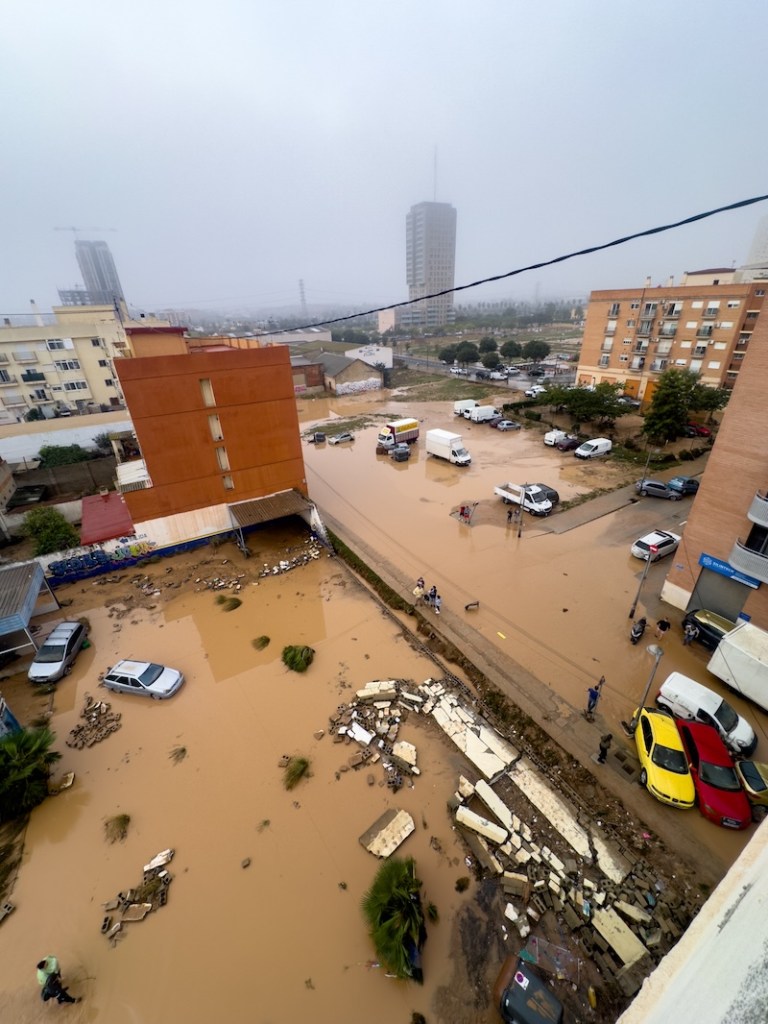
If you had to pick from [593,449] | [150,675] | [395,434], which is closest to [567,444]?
[593,449]

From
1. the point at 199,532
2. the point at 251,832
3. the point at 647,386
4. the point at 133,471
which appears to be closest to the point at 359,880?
the point at 251,832

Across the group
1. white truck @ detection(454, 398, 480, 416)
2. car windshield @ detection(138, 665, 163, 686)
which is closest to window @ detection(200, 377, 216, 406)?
car windshield @ detection(138, 665, 163, 686)

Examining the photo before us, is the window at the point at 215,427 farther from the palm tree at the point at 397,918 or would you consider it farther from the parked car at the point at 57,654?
the palm tree at the point at 397,918

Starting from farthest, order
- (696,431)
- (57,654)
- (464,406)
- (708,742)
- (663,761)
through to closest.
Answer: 1. (464,406)
2. (696,431)
3. (57,654)
4. (708,742)
5. (663,761)

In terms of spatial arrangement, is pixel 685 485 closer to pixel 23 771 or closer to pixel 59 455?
pixel 23 771

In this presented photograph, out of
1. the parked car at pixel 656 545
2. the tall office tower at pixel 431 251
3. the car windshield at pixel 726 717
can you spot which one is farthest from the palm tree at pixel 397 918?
the tall office tower at pixel 431 251

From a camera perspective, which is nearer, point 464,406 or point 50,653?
point 50,653

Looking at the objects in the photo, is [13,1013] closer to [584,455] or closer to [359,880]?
[359,880]
